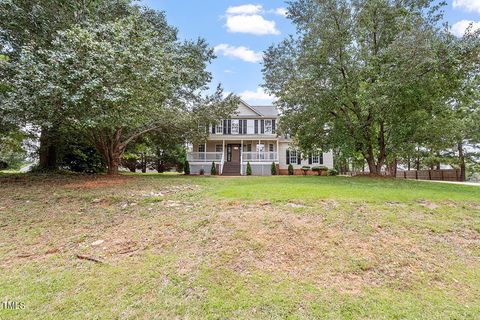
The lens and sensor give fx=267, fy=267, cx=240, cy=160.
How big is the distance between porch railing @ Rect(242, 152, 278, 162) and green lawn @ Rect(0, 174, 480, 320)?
15919 millimetres

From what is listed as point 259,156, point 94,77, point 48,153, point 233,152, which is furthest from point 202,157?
point 94,77

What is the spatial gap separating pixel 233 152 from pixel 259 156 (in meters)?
3.42

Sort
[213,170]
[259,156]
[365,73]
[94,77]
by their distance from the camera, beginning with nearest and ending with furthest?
[94,77] < [365,73] < [213,170] < [259,156]

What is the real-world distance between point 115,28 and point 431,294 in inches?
407

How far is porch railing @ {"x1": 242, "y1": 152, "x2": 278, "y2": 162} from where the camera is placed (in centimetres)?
2259

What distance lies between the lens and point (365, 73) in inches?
473

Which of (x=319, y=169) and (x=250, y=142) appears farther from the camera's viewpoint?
(x=250, y=142)

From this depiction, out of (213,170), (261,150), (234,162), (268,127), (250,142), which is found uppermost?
(268,127)

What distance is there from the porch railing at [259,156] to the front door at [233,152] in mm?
2357

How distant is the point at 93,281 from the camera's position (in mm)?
3350

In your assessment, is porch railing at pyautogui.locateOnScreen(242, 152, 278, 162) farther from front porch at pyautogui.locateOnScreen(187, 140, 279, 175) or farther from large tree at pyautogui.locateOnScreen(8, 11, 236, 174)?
large tree at pyautogui.locateOnScreen(8, 11, 236, 174)

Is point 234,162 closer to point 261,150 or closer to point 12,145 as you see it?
point 261,150

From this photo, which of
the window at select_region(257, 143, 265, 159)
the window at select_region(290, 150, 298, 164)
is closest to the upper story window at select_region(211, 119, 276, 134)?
the window at select_region(257, 143, 265, 159)

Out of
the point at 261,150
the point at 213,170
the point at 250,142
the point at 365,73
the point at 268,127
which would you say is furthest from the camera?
the point at 250,142
